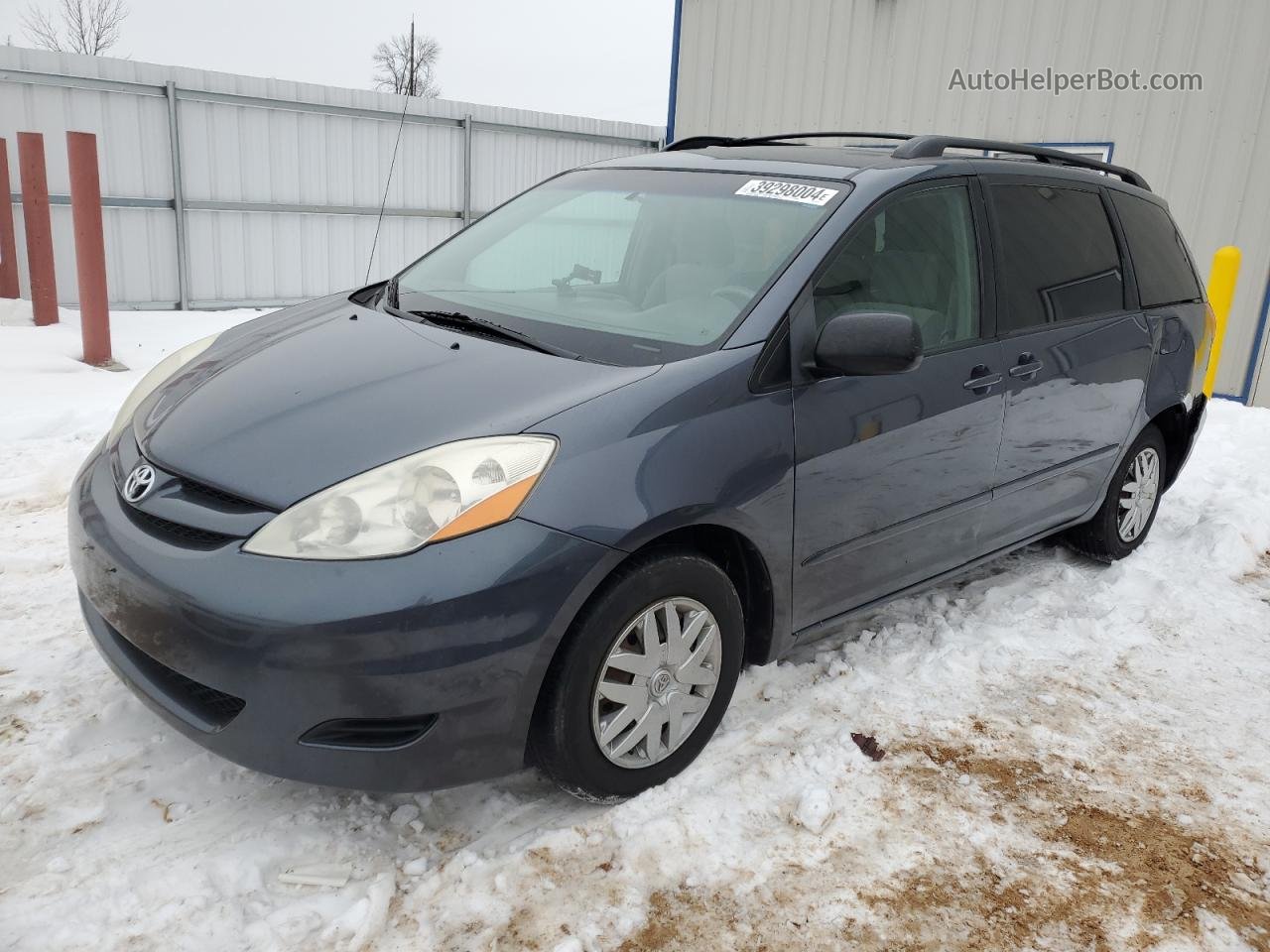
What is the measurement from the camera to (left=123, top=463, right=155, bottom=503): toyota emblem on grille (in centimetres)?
252

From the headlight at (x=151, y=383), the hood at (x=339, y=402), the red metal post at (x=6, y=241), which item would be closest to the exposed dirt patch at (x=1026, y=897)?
the hood at (x=339, y=402)

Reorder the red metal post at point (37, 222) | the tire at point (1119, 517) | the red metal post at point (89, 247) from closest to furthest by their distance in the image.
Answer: the tire at point (1119, 517)
the red metal post at point (89, 247)
the red metal post at point (37, 222)

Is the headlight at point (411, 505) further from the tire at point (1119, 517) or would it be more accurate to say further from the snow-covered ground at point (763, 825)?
the tire at point (1119, 517)

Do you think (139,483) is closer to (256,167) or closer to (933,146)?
(933,146)

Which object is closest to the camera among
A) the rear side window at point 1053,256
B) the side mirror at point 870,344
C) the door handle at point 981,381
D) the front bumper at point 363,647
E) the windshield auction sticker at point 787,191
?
the front bumper at point 363,647

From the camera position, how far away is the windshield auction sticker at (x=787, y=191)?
318 centimetres

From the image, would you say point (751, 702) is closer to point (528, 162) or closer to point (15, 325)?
point (15, 325)

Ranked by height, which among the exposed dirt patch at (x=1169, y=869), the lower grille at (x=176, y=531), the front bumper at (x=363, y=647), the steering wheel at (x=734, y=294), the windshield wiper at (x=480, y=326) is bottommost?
the exposed dirt patch at (x=1169, y=869)

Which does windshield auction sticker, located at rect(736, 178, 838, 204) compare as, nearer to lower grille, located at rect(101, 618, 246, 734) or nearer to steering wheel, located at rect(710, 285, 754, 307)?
steering wheel, located at rect(710, 285, 754, 307)

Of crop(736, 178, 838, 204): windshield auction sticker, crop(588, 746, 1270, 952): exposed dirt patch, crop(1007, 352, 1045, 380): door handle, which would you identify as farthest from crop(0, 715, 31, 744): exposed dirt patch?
crop(1007, 352, 1045, 380): door handle

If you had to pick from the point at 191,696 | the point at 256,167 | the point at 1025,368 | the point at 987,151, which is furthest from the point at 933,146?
the point at 256,167

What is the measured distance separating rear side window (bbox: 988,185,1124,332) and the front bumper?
6.98ft

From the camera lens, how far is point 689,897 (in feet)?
7.85

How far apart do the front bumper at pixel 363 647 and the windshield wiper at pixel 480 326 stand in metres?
0.71
